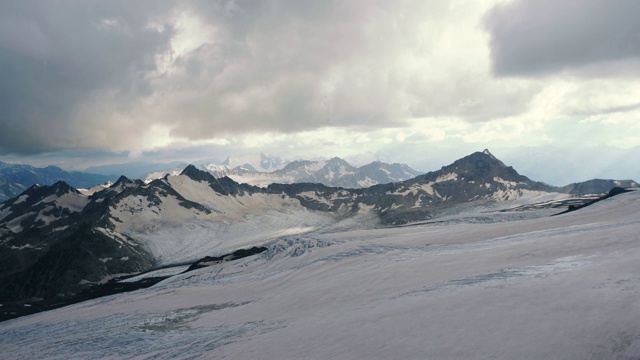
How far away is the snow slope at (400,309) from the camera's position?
916 inches

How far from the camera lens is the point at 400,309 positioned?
33250mm

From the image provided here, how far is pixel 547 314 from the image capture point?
991 inches

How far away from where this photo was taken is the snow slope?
23.3 m

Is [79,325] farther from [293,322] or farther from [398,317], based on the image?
[398,317]

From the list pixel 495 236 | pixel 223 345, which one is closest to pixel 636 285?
pixel 223 345

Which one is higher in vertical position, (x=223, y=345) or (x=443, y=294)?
(x=443, y=294)

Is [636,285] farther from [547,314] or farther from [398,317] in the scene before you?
[398,317]

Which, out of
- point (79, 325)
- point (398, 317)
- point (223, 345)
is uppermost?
point (398, 317)

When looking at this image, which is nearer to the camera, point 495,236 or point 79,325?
point 79,325

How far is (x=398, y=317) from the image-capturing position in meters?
30.7

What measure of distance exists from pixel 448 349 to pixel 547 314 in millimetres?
6994

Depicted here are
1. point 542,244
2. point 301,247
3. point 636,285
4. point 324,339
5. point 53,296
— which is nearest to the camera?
point 636,285

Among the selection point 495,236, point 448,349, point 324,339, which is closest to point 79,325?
point 324,339

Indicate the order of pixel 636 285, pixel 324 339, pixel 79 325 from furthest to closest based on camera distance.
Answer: pixel 79 325 < pixel 324 339 < pixel 636 285
